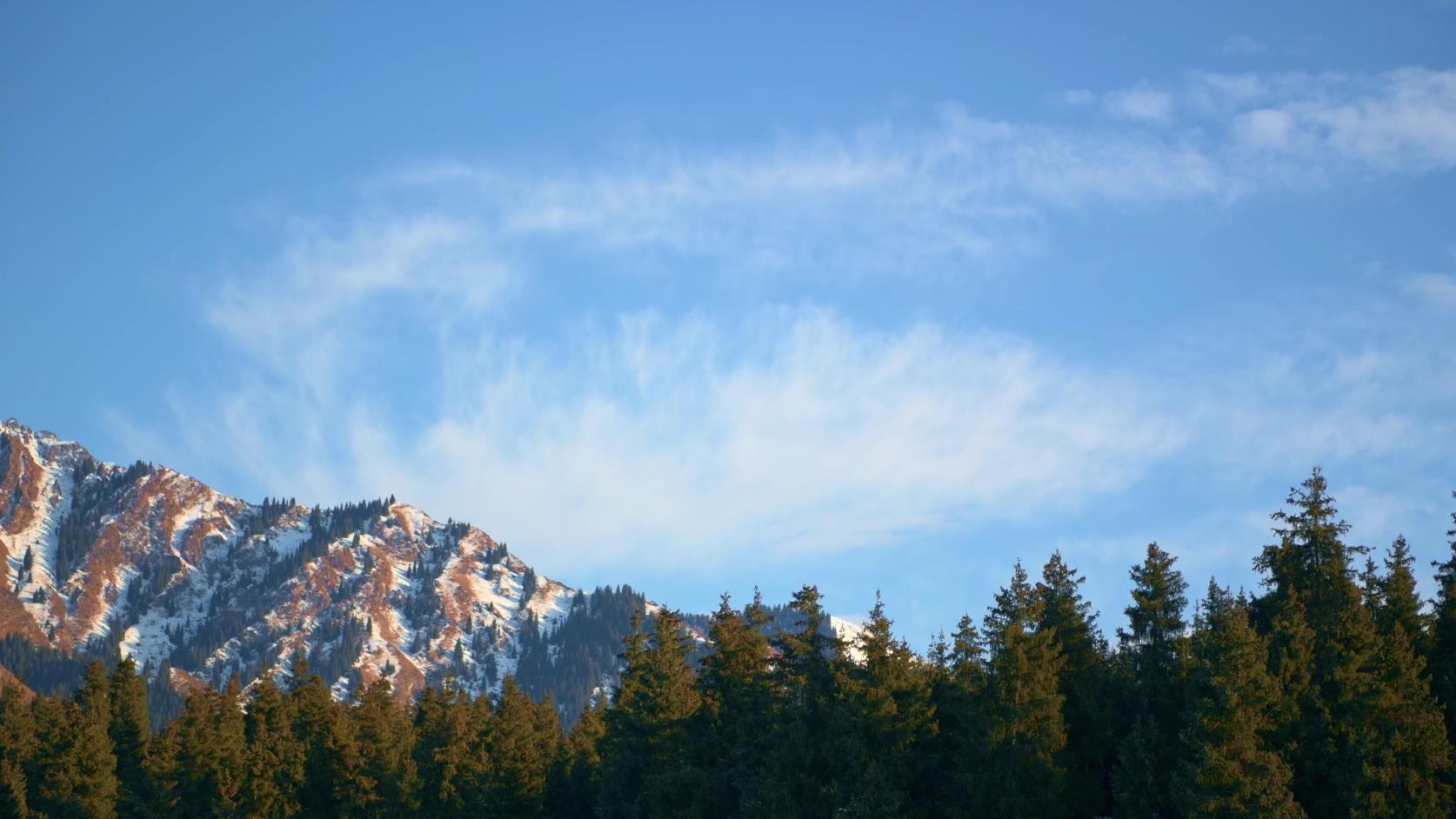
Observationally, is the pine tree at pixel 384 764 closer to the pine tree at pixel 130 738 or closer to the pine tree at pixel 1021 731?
the pine tree at pixel 130 738

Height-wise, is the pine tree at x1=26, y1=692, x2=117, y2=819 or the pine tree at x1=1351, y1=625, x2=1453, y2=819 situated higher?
the pine tree at x1=26, y1=692, x2=117, y2=819

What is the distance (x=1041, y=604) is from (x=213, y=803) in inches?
2353

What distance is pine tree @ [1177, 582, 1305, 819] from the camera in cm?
4775

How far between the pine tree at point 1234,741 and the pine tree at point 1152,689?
2.46 meters

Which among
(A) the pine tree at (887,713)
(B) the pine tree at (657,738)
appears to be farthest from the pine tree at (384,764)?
(A) the pine tree at (887,713)

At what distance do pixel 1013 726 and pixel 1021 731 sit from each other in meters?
0.54

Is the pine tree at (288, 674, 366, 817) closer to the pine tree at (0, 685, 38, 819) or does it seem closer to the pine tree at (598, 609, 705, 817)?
the pine tree at (598, 609, 705, 817)

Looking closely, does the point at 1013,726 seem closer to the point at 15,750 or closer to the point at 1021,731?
the point at 1021,731

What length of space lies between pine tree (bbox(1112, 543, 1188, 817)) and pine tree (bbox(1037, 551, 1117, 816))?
1.37 metres

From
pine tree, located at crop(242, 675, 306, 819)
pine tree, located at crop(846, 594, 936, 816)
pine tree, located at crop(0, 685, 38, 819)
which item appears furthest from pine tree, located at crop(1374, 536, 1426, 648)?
pine tree, located at crop(0, 685, 38, 819)

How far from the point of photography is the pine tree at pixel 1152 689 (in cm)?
5350

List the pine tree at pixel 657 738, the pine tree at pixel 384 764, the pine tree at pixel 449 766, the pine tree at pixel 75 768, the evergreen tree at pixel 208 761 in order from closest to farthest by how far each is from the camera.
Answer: the pine tree at pixel 657 738 → the pine tree at pixel 449 766 → the pine tree at pixel 384 764 → the pine tree at pixel 75 768 → the evergreen tree at pixel 208 761

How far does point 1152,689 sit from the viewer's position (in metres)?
59.1

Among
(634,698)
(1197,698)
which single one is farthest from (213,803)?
(1197,698)
